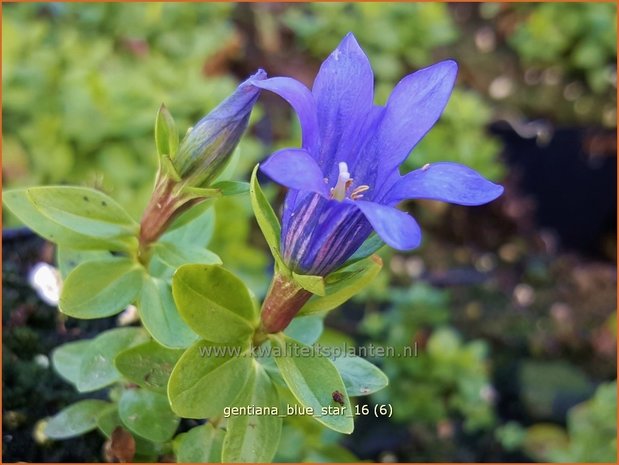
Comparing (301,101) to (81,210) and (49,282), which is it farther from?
(49,282)

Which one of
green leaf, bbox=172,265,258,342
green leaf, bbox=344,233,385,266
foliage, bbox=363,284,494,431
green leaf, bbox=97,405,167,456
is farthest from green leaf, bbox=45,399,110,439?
foliage, bbox=363,284,494,431

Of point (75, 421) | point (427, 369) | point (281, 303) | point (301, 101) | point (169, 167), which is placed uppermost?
point (301, 101)

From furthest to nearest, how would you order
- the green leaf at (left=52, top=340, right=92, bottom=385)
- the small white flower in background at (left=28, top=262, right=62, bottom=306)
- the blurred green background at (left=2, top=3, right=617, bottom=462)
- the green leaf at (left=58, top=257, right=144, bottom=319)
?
the blurred green background at (left=2, top=3, right=617, bottom=462) < the small white flower in background at (left=28, top=262, right=62, bottom=306) < the green leaf at (left=52, top=340, right=92, bottom=385) < the green leaf at (left=58, top=257, right=144, bottom=319)

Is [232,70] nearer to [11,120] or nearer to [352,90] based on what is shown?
[11,120]

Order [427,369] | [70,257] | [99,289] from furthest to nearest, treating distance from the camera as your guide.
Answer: [427,369], [70,257], [99,289]

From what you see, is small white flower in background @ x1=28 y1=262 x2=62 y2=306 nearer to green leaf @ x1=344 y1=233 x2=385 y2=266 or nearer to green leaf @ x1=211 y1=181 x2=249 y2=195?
green leaf @ x1=211 y1=181 x2=249 y2=195

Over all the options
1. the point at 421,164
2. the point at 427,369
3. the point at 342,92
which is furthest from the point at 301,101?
the point at 421,164

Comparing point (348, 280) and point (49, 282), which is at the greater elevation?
point (348, 280)

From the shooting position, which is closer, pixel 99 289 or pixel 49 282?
pixel 99 289
